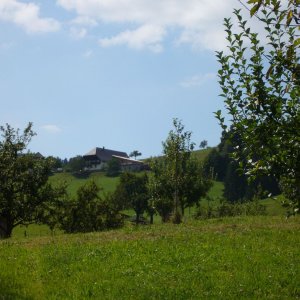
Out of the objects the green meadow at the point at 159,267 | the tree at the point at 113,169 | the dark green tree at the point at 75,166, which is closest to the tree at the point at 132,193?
the tree at the point at 113,169

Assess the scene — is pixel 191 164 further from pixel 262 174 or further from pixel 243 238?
pixel 262 174

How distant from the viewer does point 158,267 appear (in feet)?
48.2

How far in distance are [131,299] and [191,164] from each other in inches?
1873

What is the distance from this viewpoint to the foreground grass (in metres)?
12.2

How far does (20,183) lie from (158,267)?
26.9 meters

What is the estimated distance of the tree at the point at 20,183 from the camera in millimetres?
38375

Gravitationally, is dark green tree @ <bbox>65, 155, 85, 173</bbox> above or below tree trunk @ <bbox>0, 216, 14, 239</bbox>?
above

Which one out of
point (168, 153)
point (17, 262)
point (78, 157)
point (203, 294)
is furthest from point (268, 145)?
point (78, 157)

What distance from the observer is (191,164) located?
2312 inches

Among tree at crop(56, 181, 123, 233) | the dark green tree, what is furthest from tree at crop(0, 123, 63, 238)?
the dark green tree

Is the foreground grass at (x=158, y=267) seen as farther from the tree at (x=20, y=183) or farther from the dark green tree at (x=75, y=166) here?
the dark green tree at (x=75, y=166)

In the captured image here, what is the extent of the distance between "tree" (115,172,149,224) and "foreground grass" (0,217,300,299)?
78.9m

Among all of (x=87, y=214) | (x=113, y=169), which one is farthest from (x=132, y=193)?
(x=113, y=169)

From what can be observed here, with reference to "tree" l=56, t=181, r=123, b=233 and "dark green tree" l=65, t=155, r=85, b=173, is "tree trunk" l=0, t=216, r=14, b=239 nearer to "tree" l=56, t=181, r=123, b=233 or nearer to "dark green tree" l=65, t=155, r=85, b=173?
"tree" l=56, t=181, r=123, b=233
